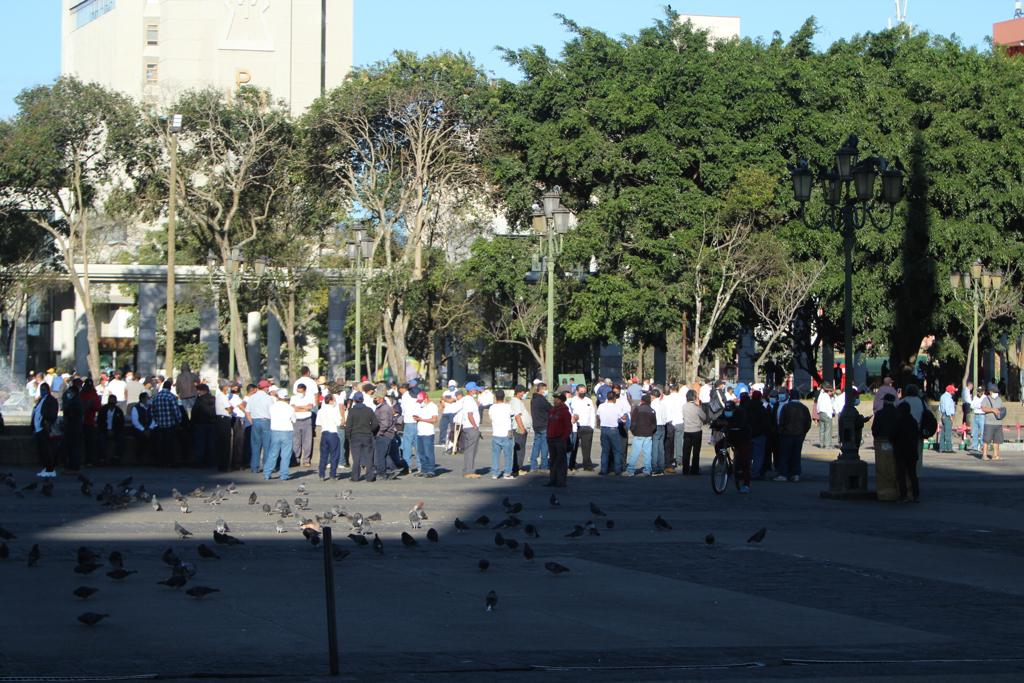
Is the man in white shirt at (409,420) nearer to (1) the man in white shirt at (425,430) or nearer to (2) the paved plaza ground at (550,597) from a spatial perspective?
(1) the man in white shirt at (425,430)

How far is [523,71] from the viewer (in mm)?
53281

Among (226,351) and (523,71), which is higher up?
(523,71)

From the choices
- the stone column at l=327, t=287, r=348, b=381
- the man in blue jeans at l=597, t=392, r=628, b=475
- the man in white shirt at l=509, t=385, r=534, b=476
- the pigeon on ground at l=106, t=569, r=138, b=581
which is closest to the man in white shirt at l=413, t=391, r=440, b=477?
the man in white shirt at l=509, t=385, r=534, b=476

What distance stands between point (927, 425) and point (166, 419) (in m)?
14.1

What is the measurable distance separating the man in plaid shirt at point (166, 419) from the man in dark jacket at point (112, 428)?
Answer: 0.67m

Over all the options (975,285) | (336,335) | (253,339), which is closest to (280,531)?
(975,285)

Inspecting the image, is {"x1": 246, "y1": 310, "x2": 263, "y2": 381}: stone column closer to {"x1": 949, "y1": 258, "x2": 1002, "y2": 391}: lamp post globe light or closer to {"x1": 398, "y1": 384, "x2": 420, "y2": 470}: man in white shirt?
{"x1": 949, "y1": 258, "x2": 1002, "y2": 391}: lamp post globe light

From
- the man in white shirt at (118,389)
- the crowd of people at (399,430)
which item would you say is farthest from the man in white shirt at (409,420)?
the man in white shirt at (118,389)

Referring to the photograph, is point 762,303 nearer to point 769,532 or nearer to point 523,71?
point 523,71

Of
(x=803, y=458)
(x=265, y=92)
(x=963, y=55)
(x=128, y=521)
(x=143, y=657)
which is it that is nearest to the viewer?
(x=143, y=657)

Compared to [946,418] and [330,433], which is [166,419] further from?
[946,418]

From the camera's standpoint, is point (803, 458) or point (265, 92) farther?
point (265, 92)

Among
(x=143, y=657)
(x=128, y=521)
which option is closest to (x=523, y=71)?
(x=128, y=521)

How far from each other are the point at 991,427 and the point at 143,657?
26901 millimetres
